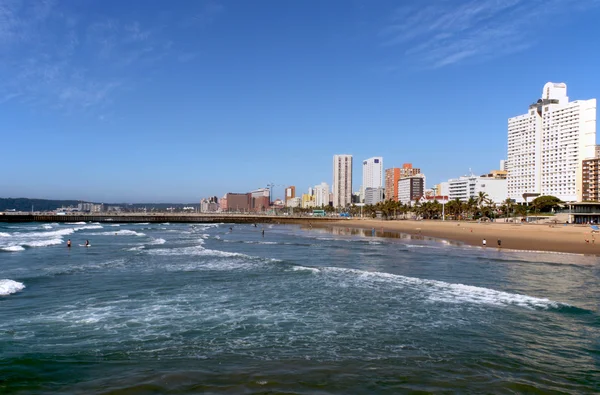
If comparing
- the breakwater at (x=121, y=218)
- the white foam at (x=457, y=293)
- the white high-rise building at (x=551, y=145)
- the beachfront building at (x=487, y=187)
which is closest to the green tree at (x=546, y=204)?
the white high-rise building at (x=551, y=145)

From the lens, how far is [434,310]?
46.3 feet

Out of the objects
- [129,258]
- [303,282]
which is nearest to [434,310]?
[303,282]

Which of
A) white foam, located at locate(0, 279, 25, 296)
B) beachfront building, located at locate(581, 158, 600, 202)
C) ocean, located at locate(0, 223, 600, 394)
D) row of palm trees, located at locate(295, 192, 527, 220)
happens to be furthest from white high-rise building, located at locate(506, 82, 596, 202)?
white foam, located at locate(0, 279, 25, 296)

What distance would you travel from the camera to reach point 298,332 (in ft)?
38.3

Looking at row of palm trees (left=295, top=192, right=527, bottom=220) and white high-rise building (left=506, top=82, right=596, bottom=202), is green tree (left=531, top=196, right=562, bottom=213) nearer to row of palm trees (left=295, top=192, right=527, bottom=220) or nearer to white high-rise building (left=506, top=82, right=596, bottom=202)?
row of palm trees (left=295, top=192, right=527, bottom=220)

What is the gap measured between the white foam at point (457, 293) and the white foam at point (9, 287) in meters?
14.8

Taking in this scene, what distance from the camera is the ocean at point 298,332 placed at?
27.1 feet

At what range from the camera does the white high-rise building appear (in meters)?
133

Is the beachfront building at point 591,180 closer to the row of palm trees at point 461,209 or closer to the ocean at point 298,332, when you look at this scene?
the row of palm trees at point 461,209

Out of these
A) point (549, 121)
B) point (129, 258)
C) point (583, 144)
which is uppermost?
point (549, 121)

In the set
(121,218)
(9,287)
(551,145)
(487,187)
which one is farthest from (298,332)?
(487,187)

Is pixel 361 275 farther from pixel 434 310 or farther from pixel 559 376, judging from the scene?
pixel 559 376

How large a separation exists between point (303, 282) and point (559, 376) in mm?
12317

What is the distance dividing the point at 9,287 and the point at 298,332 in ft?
43.9
